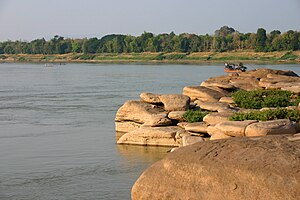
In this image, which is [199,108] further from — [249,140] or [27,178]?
[249,140]

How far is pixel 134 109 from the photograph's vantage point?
22234 millimetres

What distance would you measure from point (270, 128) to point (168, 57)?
4373 inches

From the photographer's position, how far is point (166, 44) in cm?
12862

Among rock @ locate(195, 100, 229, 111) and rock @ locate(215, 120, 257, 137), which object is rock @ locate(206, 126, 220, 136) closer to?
rock @ locate(215, 120, 257, 137)

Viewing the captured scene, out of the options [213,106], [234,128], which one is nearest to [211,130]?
[234,128]

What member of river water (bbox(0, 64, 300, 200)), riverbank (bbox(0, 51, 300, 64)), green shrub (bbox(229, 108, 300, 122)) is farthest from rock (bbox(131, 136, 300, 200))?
riverbank (bbox(0, 51, 300, 64))

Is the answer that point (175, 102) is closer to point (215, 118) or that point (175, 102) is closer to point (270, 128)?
point (215, 118)

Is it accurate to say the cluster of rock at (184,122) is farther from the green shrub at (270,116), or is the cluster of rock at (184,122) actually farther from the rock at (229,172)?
the rock at (229,172)

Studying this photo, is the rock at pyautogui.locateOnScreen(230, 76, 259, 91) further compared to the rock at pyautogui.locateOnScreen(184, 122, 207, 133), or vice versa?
the rock at pyautogui.locateOnScreen(230, 76, 259, 91)

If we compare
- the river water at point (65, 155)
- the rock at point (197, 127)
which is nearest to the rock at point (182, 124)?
the rock at point (197, 127)

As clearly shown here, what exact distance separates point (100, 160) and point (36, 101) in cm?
1926

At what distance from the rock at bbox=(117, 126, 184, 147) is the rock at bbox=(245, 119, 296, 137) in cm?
514

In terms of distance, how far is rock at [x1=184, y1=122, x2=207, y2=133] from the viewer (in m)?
18.1

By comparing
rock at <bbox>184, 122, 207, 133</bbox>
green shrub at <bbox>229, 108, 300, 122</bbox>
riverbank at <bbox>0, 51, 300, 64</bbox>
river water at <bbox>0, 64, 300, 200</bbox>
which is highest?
green shrub at <bbox>229, 108, 300, 122</bbox>
